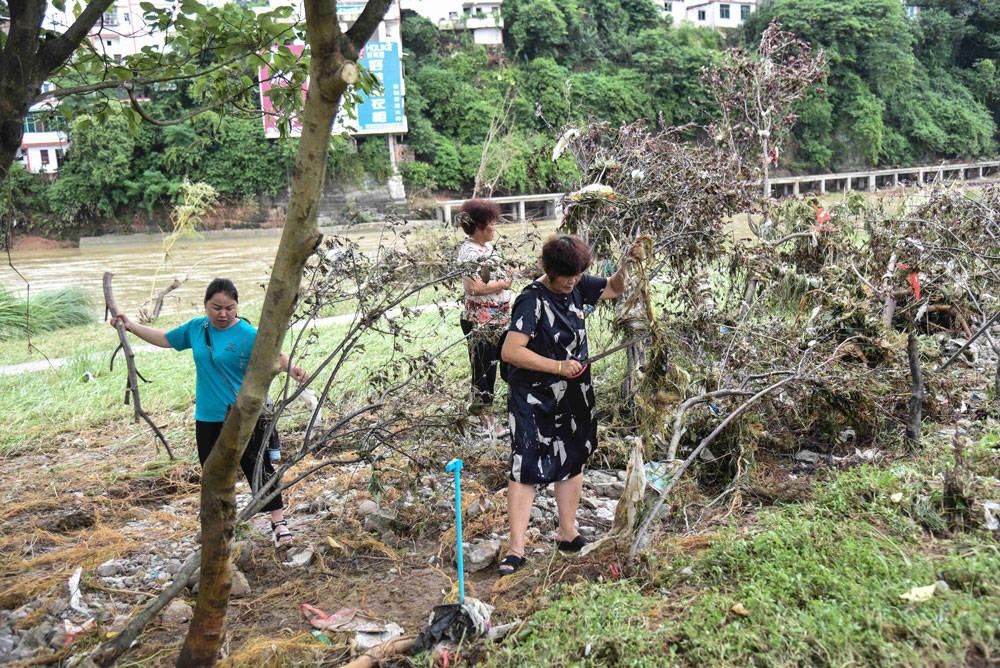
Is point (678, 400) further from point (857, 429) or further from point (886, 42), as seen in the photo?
point (886, 42)

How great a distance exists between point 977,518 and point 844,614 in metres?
0.94

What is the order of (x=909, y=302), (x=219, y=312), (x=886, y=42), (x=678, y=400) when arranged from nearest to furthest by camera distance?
(x=219, y=312), (x=678, y=400), (x=909, y=302), (x=886, y=42)

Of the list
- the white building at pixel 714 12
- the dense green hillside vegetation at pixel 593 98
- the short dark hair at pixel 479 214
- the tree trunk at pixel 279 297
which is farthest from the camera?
the white building at pixel 714 12

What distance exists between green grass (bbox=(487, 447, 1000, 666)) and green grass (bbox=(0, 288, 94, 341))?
10880 millimetres

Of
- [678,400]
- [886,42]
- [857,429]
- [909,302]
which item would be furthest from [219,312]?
[886,42]

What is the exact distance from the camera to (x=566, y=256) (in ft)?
9.93

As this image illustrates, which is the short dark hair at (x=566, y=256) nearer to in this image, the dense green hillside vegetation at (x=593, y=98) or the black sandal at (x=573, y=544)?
the black sandal at (x=573, y=544)

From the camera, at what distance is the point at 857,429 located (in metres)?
4.33

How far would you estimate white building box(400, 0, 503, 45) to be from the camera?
46875 millimetres

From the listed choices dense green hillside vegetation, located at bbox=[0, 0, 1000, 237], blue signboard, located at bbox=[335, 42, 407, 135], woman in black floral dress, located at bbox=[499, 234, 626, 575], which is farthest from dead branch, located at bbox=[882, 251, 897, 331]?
blue signboard, located at bbox=[335, 42, 407, 135]

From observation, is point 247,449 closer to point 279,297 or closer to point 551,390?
point 551,390

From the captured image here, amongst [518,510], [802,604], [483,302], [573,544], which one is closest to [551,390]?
[518,510]

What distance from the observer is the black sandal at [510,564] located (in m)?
3.19

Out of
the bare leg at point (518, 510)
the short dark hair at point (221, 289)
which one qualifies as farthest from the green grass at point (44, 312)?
the bare leg at point (518, 510)
